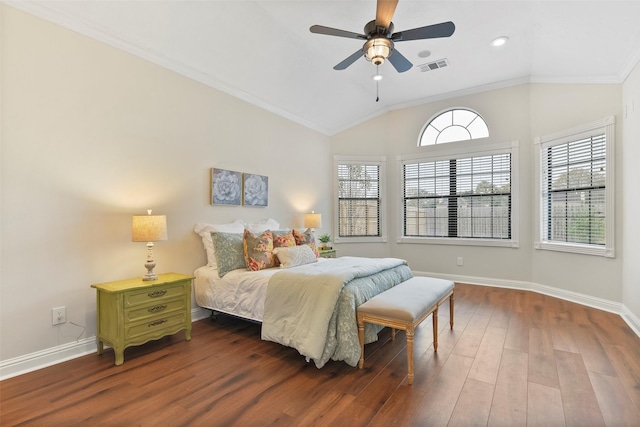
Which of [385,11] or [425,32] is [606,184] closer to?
[425,32]

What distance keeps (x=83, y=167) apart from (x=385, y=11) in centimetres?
278

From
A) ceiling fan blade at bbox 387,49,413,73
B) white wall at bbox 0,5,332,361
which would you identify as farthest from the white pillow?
ceiling fan blade at bbox 387,49,413,73

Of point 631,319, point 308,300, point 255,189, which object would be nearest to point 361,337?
point 308,300

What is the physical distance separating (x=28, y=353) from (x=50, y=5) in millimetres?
2694

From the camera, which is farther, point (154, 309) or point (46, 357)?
point (154, 309)

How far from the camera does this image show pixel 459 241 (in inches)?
219

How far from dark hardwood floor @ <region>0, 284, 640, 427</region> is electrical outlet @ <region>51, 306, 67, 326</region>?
13.3 inches

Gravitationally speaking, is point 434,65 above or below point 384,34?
above

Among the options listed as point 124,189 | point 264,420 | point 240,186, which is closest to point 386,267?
point 264,420

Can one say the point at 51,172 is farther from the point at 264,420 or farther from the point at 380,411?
the point at 380,411

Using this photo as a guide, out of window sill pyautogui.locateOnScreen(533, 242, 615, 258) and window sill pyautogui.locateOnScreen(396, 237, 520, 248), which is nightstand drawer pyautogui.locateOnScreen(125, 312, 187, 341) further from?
window sill pyautogui.locateOnScreen(533, 242, 615, 258)

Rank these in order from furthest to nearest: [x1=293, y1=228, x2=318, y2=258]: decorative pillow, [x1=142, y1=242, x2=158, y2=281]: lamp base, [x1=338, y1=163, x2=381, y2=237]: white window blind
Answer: [x1=338, y1=163, x2=381, y2=237]: white window blind < [x1=293, y1=228, x2=318, y2=258]: decorative pillow < [x1=142, y1=242, x2=158, y2=281]: lamp base

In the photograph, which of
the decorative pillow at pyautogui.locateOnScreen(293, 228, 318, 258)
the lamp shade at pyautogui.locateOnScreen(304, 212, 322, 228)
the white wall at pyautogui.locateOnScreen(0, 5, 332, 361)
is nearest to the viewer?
the white wall at pyautogui.locateOnScreen(0, 5, 332, 361)

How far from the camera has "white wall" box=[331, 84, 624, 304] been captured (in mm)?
4082
